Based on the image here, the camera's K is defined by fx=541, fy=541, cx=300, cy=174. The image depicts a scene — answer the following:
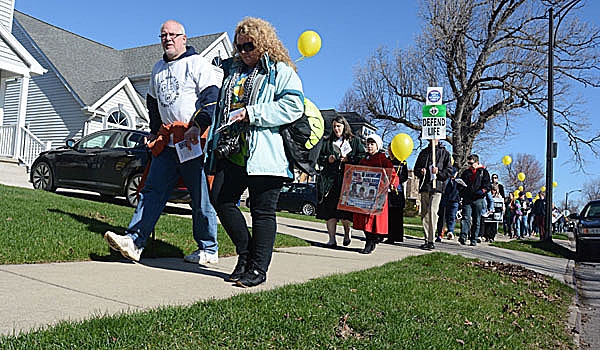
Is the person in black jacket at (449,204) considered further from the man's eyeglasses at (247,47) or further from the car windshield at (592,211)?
the man's eyeglasses at (247,47)

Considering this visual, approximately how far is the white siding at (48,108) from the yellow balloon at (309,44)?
1492 cm

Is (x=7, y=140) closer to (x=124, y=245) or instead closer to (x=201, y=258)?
(x=201, y=258)

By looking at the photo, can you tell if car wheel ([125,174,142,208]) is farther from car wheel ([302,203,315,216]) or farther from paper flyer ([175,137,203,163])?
car wheel ([302,203,315,216])

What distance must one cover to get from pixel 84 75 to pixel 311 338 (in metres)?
25.9

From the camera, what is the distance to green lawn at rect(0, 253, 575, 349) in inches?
101

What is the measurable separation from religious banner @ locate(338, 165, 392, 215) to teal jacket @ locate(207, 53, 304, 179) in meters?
3.97

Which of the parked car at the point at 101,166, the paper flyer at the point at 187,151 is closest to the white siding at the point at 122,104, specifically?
the parked car at the point at 101,166

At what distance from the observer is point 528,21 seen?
88.8 feet

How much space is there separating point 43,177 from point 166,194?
27.5 ft

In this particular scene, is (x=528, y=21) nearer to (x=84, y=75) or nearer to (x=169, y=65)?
(x=84, y=75)

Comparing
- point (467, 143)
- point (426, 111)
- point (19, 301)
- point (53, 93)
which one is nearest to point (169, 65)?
point (19, 301)

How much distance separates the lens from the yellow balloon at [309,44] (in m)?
12.2

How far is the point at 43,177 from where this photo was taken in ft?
39.6

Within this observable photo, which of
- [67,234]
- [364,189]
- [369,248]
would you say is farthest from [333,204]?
[67,234]
